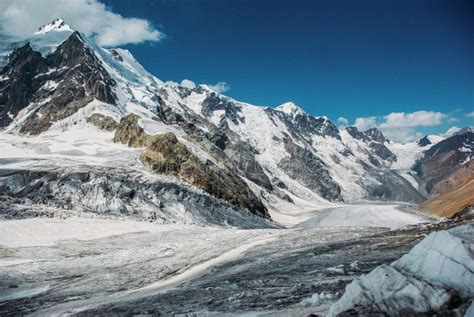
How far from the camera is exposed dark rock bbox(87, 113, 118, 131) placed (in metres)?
177

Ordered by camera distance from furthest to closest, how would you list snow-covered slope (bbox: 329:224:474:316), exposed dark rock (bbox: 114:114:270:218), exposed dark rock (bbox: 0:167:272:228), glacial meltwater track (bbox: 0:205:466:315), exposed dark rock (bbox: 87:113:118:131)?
1. exposed dark rock (bbox: 87:113:118:131)
2. exposed dark rock (bbox: 114:114:270:218)
3. exposed dark rock (bbox: 0:167:272:228)
4. glacial meltwater track (bbox: 0:205:466:315)
5. snow-covered slope (bbox: 329:224:474:316)

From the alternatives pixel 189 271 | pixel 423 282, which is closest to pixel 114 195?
pixel 189 271

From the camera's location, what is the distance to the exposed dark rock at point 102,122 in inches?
6969

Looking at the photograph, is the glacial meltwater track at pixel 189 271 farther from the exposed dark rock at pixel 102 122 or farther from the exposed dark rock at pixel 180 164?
the exposed dark rock at pixel 102 122

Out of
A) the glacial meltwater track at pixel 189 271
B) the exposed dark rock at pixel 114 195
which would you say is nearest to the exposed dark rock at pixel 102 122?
the exposed dark rock at pixel 114 195

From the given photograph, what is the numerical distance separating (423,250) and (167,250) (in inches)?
1565

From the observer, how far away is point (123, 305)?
2759 centimetres

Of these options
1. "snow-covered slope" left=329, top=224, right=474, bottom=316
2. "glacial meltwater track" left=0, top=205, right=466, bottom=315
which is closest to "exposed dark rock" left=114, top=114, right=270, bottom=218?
"glacial meltwater track" left=0, top=205, right=466, bottom=315

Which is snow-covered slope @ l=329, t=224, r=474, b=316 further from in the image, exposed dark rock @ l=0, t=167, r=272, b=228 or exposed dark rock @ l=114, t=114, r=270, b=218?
exposed dark rock @ l=114, t=114, r=270, b=218

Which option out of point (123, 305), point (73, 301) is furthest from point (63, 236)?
point (123, 305)

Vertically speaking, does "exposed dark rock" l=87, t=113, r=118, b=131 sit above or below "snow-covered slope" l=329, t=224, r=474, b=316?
above

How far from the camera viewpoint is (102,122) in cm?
18312

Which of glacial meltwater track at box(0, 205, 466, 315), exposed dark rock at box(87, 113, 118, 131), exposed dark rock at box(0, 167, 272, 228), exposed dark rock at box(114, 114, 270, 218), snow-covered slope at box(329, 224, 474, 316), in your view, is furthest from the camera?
exposed dark rock at box(87, 113, 118, 131)

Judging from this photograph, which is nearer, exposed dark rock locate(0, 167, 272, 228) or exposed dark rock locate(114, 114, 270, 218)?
exposed dark rock locate(0, 167, 272, 228)
